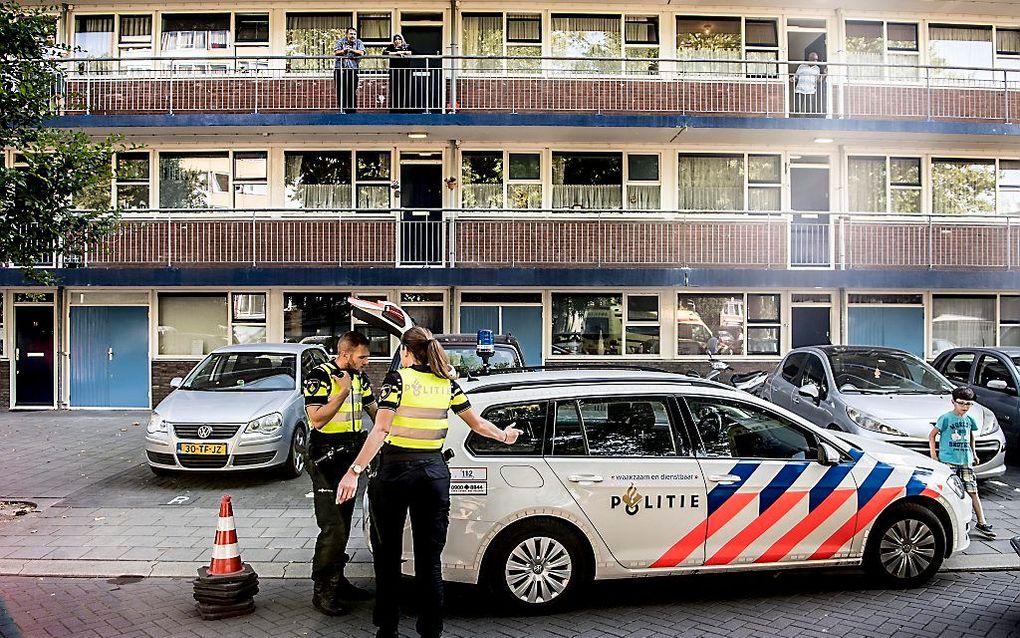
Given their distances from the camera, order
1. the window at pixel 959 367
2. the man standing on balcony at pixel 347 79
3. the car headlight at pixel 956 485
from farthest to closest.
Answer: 1. the man standing on balcony at pixel 347 79
2. the window at pixel 959 367
3. the car headlight at pixel 956 485

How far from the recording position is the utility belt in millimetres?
5887

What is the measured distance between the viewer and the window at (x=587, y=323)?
56.0 ft

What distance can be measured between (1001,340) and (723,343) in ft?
19.8

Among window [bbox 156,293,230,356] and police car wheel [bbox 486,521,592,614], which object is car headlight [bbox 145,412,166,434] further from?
window [bbox 156,293,230,356]

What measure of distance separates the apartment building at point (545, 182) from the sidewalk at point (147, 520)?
5054 mm

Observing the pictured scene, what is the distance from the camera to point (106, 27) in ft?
59.4

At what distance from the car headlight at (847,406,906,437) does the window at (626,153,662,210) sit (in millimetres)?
8297

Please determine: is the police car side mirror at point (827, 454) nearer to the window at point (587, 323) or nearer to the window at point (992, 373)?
the window at point (992, 373)

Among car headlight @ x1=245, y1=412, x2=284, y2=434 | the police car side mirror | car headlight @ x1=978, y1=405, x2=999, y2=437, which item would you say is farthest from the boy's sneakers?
car headlight @ x1=245, y1=412, x2=284, y2=434

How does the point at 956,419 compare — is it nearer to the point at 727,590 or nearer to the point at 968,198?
the point at 727,590

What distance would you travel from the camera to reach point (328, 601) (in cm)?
589

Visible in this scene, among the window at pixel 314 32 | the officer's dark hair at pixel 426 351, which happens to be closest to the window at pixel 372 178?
the window at pixel 314 32

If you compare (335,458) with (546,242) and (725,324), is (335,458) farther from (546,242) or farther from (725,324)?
(725,324)

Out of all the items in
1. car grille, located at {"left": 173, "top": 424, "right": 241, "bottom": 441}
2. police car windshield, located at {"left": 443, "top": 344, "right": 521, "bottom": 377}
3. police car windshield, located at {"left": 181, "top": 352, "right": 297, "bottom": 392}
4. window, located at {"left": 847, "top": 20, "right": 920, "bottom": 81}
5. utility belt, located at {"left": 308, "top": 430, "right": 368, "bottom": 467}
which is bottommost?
car grille, located at {"left": 173, "top": 424, "right": 241, "bottom": 441}
